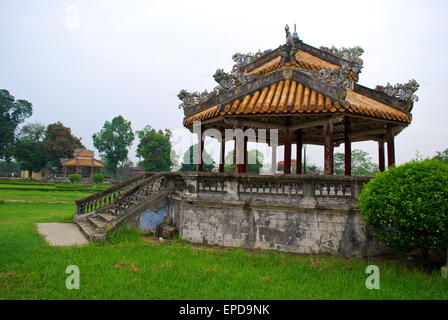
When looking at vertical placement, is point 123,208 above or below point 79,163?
below

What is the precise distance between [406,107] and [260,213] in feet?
20.6

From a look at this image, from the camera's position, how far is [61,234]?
12.2 m

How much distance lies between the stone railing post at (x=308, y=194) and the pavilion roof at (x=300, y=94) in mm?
1955

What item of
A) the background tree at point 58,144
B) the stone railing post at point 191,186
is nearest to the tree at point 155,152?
the background tree at point 58,144

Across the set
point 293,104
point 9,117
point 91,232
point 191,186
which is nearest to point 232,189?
point 191,186

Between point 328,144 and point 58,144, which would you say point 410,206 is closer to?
point 328,144

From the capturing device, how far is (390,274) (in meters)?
7.34

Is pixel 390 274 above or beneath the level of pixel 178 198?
beneath

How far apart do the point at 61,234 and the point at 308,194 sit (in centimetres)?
886

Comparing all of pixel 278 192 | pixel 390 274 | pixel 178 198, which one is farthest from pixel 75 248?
pixel 390 274

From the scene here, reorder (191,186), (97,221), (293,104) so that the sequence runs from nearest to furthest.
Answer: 1. (293,104)
2. (191,186)
3. (97,221)

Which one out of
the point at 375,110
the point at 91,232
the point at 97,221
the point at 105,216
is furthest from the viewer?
the point at 105,216

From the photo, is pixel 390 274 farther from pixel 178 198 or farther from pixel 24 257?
pixel 24 257
